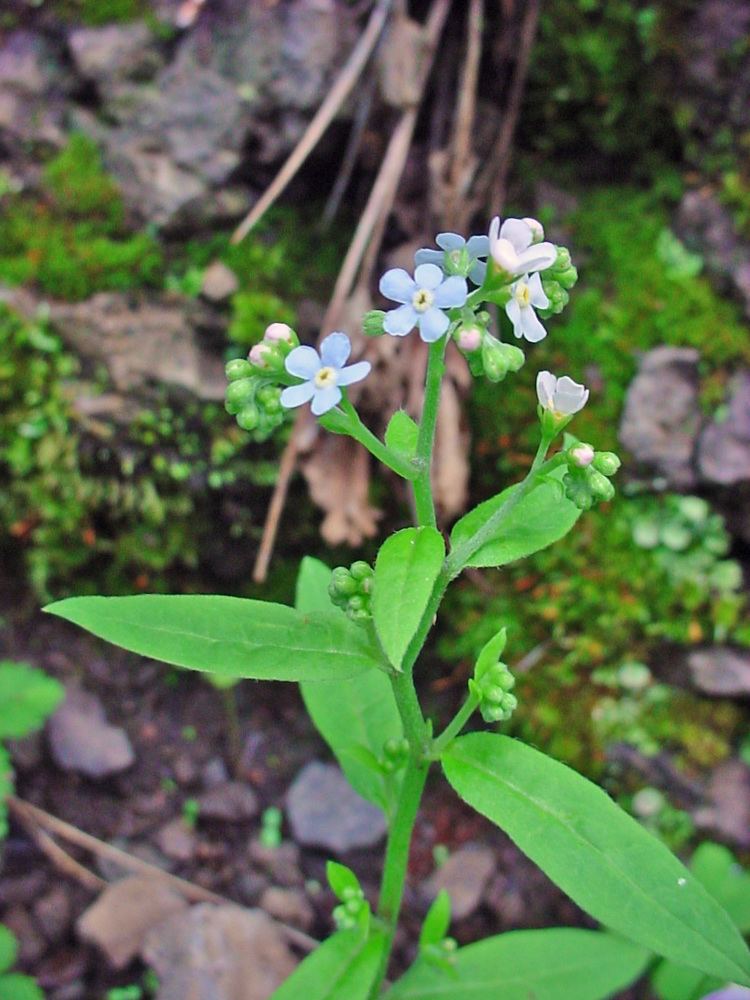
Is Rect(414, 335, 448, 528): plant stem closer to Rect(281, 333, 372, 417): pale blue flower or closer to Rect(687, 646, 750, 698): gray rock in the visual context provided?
Rect(281, 333, 372, 417): pale blue flower

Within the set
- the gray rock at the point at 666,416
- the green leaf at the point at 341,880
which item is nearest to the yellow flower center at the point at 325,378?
the green leaf at the point at 341,880

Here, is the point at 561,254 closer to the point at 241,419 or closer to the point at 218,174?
the point at 241,419

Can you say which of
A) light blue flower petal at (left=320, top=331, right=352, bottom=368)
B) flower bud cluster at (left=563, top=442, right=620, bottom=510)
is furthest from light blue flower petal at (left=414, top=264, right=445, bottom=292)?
flower bud cluster at (left=563, top=442, right=620, bottom=510)

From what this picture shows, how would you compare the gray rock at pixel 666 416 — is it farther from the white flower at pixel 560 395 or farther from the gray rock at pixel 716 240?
the white flower at pixel 560 395

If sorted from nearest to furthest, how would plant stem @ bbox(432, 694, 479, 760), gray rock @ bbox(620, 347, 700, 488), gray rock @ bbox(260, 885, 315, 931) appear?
plant stem @ bbox(432, 694, 479, 760) → gray rock @ bbox(260, 885, 315, 931) → gray rock @ bbox(620, 347, 700, 488)

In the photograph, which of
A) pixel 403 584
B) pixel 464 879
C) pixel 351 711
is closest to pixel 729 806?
pixel 464 879

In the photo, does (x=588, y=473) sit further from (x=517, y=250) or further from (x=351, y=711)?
(x=351, y=711)

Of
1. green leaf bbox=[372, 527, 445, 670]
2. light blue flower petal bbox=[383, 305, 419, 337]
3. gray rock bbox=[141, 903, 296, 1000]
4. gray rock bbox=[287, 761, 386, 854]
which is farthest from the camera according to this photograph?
gray rock bbox=[287, 761, 386, 854]

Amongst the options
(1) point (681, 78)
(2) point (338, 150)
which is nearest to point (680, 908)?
(2) point (338, 150)
